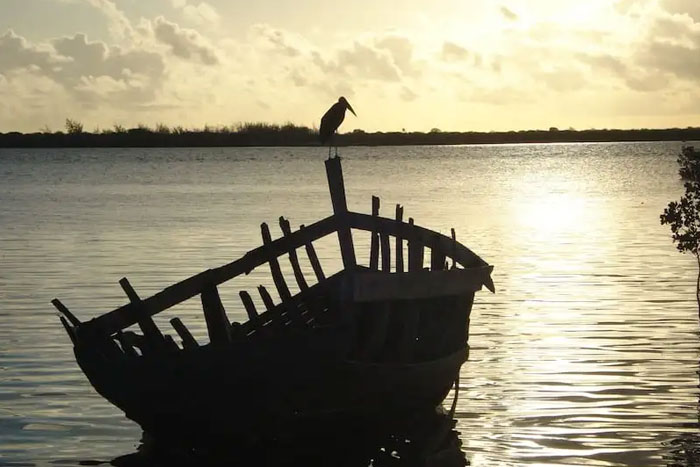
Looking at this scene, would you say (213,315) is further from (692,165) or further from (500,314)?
(692,165)

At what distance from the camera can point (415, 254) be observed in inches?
589

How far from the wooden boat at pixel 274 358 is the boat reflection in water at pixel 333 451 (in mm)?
179

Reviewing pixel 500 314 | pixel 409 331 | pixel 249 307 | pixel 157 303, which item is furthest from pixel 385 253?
pixel 500 314

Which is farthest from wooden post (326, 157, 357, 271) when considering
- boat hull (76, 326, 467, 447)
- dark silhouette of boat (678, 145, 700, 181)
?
dark silhouette of boat (678, 145, 700, 181)

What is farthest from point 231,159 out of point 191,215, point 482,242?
point 482,242

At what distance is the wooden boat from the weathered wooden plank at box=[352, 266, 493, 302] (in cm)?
1

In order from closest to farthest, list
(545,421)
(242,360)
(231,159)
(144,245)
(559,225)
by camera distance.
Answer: (242,360), (545,421), (144,245), (559,225), (231,159)

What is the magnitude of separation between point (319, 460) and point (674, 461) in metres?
3.74

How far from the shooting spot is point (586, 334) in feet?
68.8

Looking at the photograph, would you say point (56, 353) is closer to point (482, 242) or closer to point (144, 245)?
point (144, 245)

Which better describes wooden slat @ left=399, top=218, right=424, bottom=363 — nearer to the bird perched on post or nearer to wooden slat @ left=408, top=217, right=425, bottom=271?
wooden slat @ left=408, top=217, right=425, bottom=271

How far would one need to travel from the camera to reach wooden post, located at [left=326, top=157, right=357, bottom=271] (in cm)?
1441

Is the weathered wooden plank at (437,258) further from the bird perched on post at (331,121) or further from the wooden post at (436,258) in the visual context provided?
the bird perched on post at (331,121)

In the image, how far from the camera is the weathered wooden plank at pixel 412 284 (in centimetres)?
1308
